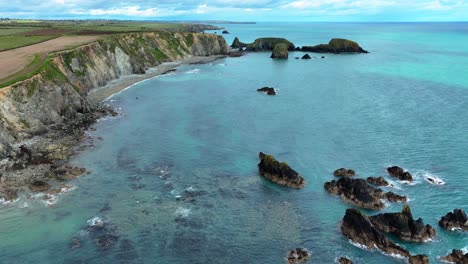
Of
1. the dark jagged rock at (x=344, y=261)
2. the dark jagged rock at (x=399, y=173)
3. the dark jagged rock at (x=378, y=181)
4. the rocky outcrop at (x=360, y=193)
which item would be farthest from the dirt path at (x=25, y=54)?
the dark jagged rock at (x=399, y=173)

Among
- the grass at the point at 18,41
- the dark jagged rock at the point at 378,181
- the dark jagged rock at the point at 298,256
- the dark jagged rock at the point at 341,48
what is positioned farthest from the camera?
the dark jagged rock at the point at 341,48

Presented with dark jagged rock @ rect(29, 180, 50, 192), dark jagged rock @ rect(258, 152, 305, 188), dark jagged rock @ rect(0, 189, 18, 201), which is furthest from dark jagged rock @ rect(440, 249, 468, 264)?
dark jagged rock @ rect(0, 189, 18, 201)

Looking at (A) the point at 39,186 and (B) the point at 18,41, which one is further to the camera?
(B) the point at 18,41

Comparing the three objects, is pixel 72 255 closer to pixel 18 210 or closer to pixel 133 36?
pixel 18 210

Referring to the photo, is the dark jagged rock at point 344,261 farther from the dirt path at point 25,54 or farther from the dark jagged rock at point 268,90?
the dark jagged rock at point 268,90

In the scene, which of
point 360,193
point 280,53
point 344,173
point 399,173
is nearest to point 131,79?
point 280,53

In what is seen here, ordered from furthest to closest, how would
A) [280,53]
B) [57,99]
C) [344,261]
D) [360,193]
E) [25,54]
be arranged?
[280,53] → [25,54] → [57,99] → [360,193] → [344,261]

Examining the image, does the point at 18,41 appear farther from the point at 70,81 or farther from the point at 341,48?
the point at 341,48

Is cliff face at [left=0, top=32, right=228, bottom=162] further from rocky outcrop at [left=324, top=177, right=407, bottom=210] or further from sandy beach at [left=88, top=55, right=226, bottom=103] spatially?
rocky outcrop at [left=324, top=177, right=407, bottom=210]
